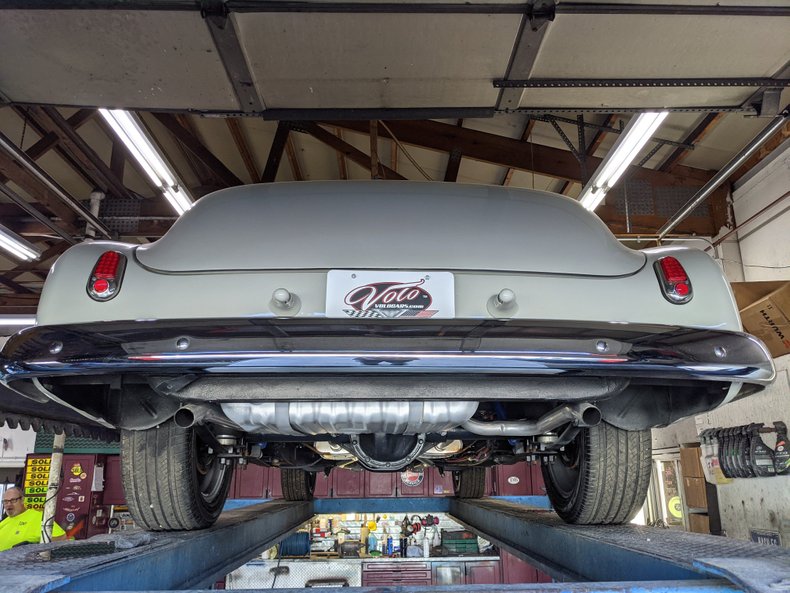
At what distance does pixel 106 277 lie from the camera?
138cm

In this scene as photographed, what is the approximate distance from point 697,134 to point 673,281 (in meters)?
5.24

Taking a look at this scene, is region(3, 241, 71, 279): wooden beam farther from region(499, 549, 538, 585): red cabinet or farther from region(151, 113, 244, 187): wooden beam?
region(499, 549, 538, 585): red cabinet

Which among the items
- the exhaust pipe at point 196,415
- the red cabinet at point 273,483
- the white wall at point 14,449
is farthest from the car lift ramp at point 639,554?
the white wall at point 14,449

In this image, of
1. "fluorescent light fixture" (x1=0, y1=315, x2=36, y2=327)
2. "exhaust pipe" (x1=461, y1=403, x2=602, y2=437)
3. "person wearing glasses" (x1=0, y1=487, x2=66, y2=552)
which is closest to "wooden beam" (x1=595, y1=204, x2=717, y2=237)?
"exhaust pipe" (x1=461, y1=403, x2=602, y2=437)

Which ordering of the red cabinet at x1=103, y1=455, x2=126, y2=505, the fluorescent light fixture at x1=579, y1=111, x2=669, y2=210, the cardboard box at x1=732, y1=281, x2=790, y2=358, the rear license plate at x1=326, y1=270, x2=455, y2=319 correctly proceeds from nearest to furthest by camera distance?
1. the rear license plate at x1=326, y1=270, x2=455, y2=319
2. the fluorescent light fixture at x1=579, y1=111, x2=669, y2=210
3. the cardboard box at x1=732, y1=281, x2=790, y2=358
4. the red cabinet at x1=103, y1=455, x2=126, y2=505

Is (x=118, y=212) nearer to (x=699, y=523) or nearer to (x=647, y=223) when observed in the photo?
(x=647, y=223)

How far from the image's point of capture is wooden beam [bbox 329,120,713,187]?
6.50 meters

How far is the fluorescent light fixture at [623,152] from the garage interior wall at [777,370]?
2.48 metres

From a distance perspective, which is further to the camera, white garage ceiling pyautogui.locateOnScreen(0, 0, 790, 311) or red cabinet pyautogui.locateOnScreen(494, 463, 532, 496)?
red cabinet pyautogui.locateOnScreen(494, 463, 532, 496)

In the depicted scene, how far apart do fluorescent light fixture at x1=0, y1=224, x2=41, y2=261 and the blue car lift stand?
4418 millimetres

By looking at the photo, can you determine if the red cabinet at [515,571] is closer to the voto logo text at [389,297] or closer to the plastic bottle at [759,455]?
the plastic bottle at [759,455]

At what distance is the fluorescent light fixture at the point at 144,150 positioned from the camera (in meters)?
3.75

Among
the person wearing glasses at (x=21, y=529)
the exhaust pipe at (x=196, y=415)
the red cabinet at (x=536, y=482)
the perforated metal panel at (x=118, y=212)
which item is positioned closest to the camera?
the exhaust pipe at (x=196, y=415)

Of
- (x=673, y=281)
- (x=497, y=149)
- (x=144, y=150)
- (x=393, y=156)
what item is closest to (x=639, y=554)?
(x=673, y=281)
